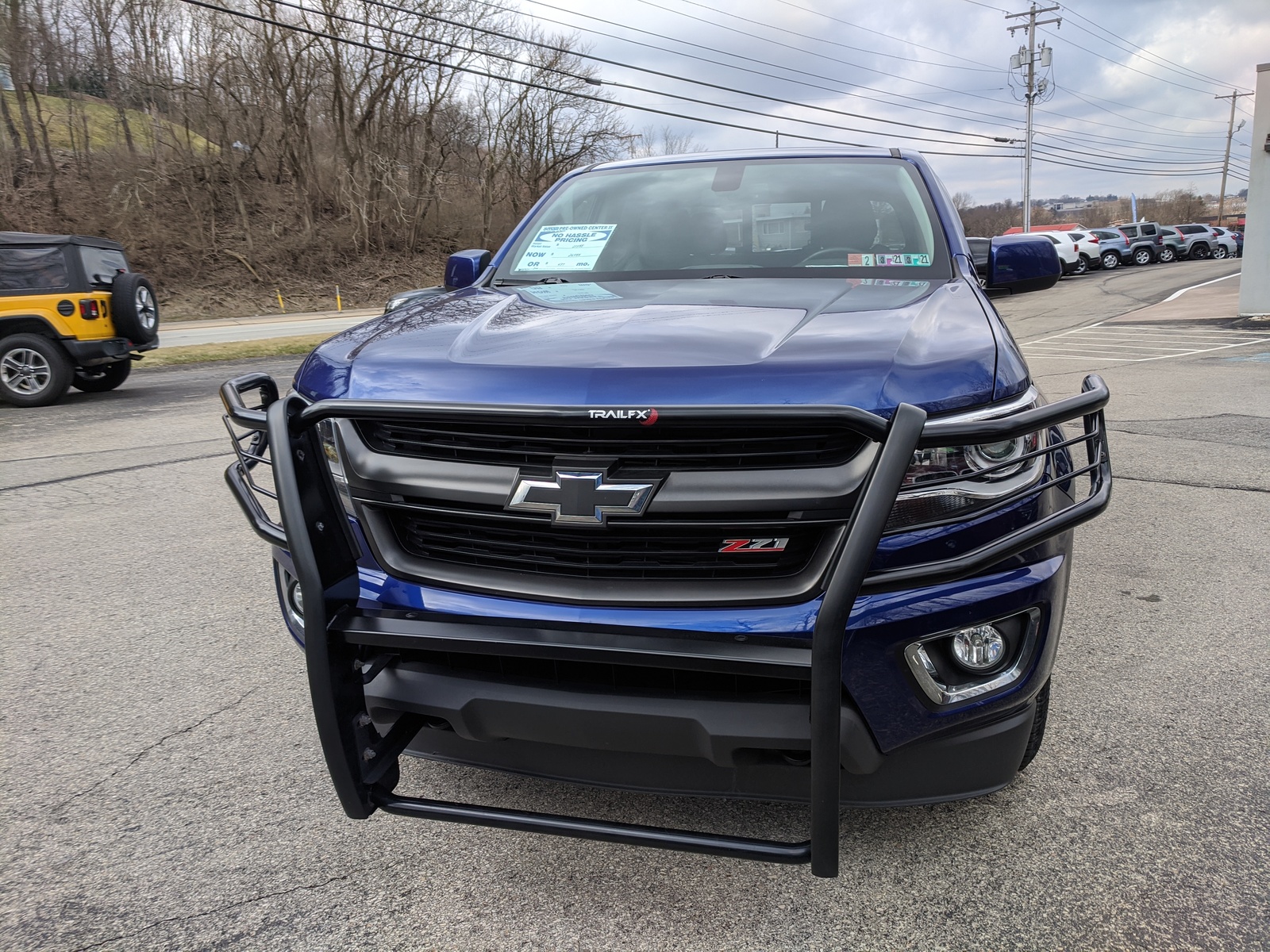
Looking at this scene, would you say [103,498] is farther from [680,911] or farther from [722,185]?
[680,911]

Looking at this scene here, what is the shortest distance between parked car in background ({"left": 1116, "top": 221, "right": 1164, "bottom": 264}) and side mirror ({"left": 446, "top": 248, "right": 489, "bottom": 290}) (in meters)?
42.5

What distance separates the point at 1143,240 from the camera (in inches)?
1574

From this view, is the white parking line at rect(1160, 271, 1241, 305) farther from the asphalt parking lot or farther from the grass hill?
the grass hill

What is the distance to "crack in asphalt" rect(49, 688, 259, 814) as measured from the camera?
2.60 meters

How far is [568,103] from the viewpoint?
4400 centimetres

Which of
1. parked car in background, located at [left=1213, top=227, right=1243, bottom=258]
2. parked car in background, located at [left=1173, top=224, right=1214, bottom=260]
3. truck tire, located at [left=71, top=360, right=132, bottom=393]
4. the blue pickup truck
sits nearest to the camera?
the blue pickup truck

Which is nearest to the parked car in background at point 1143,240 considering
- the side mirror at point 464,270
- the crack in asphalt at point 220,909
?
the side mirror at point 464,270

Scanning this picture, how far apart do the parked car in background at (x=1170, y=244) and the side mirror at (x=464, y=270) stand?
148 feet

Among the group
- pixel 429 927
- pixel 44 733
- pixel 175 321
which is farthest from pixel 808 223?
pixel 175 321

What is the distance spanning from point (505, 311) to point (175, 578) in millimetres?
2821

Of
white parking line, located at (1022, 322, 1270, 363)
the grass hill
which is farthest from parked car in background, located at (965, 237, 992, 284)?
the grass hill

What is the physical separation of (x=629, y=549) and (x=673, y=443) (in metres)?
0.24

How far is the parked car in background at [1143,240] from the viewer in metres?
39.6

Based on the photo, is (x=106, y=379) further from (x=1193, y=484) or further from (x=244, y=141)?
(x=244, y=141)
